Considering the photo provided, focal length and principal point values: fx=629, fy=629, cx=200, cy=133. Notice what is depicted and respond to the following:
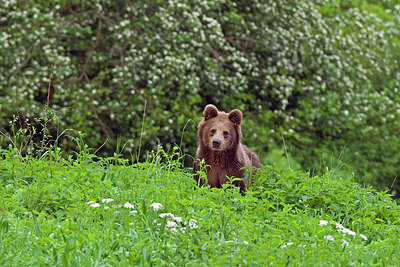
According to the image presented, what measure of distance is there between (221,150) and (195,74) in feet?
18.9

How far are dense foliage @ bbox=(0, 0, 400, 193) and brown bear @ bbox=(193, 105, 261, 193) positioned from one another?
4.48 metres

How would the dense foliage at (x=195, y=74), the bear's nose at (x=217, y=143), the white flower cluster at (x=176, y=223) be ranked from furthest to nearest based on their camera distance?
1. the dense foliage at (x=195, y=74)
2. the bear's nose at (x=217, y=143)
3. the white flower cluster at (x=176, y=223)

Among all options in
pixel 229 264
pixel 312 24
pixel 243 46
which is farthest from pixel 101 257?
pixel 312 24

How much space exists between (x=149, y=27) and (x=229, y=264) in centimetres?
887

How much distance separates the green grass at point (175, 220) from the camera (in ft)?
13.7

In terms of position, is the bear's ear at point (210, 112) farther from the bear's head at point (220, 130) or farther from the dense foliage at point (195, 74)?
the dense foliage at point (195, 74)

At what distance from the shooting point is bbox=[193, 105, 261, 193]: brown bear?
6367 millimetres

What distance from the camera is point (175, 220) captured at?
4.80 m

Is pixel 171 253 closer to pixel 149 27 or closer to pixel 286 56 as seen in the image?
pixel 149 27

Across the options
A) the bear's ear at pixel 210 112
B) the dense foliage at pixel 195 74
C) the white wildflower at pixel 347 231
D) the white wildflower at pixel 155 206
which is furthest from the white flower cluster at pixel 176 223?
the dense foliage at pixel 195 74

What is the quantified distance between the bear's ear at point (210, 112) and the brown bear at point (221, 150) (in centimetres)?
1

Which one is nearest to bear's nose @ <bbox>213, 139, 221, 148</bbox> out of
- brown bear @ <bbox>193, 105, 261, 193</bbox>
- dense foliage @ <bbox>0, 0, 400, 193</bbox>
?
brown bear @ <bbox>193, 105, 261, 193</bbox>

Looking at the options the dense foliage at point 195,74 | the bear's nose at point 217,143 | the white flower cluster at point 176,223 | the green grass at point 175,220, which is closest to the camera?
the green grass at point 175,220

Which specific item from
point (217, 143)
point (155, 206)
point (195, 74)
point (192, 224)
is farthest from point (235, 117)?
point (195, 74)
